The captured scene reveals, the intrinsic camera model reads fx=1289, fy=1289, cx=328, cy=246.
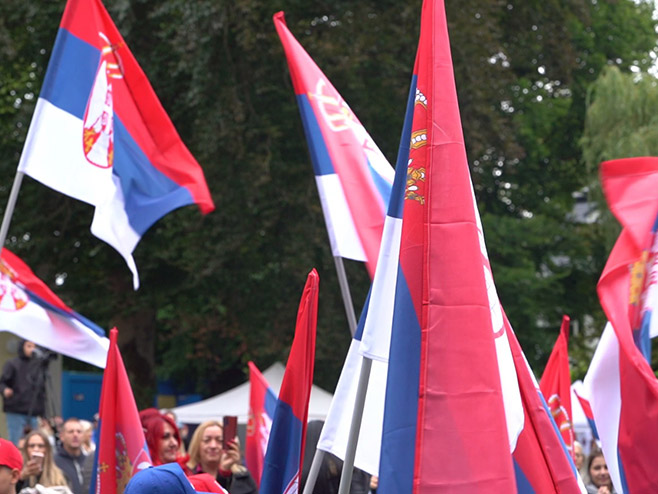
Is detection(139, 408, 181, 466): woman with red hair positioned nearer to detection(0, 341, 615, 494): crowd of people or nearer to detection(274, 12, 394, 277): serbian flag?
detection(0, 341, 615, 494): crowd of people

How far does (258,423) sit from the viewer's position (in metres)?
9.71

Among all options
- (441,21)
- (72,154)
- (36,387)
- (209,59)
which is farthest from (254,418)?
(209,59)

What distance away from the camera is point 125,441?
6473 mm

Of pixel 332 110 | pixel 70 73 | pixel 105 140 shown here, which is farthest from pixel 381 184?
pixel 70 73

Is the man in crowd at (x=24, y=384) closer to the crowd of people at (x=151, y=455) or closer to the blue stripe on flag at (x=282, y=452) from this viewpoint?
the crowd of people at (x=151, y=455)

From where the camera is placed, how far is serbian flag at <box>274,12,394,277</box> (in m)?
7.30

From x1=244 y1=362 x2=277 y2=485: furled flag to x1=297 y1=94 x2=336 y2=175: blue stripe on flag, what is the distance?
2.39m

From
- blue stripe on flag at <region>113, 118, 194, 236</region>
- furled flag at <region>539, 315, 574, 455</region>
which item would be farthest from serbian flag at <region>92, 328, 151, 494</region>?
furled flag at <region>539, 315, 574, 455</region>

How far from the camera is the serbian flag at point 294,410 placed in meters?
5.27

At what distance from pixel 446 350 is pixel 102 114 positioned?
4.29 meters

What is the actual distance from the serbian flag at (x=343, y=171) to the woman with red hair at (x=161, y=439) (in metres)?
1.35

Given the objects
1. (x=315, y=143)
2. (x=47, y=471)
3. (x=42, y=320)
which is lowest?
(x=47, y=471)

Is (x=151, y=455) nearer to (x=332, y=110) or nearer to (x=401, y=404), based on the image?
(x=332, y=110)

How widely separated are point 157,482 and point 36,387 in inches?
313
